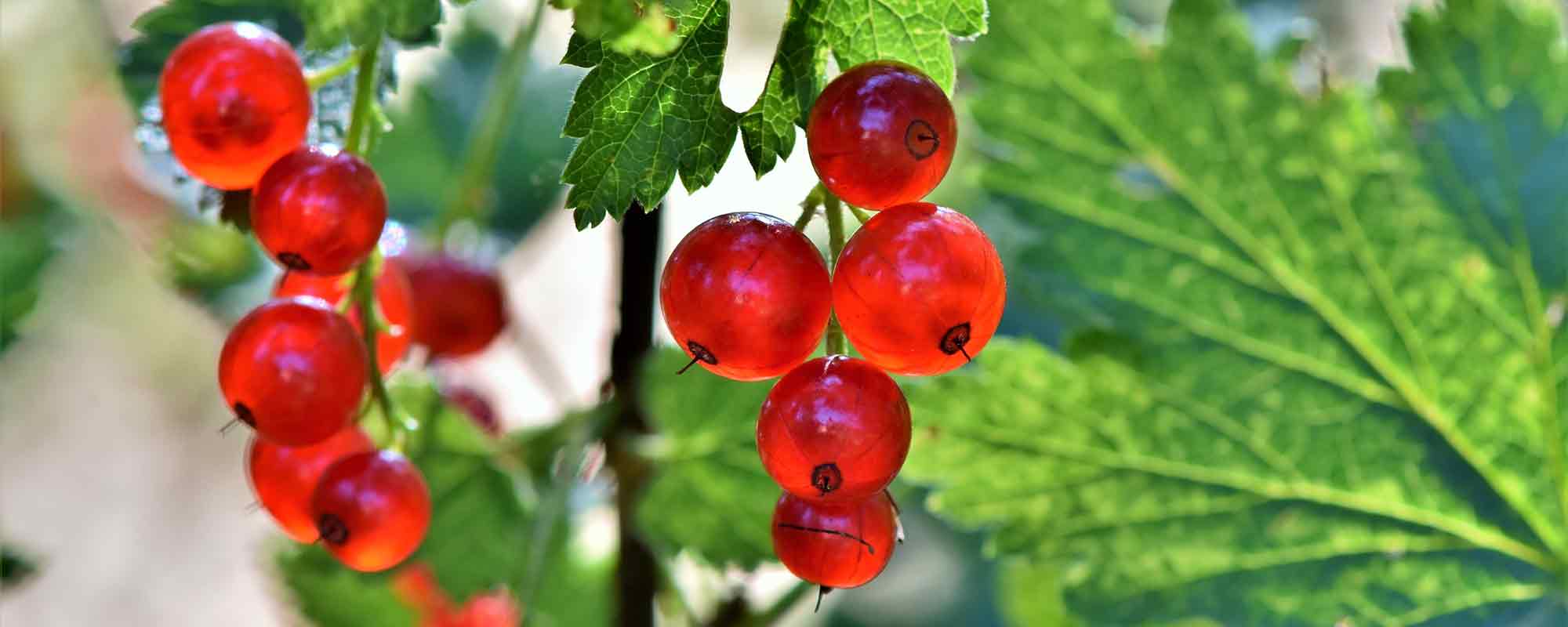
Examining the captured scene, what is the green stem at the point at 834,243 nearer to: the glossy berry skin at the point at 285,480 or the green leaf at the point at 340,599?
the glossy berry skin at the point at 285,480

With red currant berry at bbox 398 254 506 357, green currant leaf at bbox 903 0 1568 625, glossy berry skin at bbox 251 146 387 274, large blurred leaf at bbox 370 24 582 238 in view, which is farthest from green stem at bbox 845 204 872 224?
large blurred leaf at bbox 370 24 582 238

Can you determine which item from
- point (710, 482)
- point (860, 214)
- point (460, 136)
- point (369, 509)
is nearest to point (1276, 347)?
point (710, 482)

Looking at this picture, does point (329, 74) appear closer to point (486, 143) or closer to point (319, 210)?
point (319, 210)

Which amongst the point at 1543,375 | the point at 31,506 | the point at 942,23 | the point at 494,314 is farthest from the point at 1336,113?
the point at 31,506

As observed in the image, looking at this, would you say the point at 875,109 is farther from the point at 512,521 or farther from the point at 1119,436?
the point at 512,521

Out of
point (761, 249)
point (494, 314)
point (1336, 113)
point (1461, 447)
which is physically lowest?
point (494, 314)

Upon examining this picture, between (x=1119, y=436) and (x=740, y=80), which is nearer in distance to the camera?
(x=1119, y=436)

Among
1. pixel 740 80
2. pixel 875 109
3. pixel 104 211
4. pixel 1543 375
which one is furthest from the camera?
pixel 740 80
